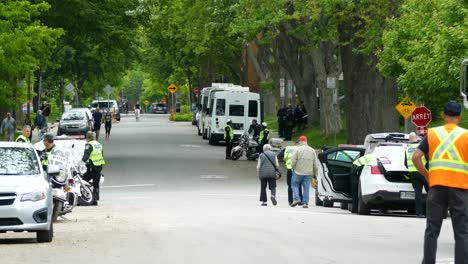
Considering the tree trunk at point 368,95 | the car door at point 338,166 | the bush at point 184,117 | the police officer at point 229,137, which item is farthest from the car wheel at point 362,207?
the bush at point 184,117

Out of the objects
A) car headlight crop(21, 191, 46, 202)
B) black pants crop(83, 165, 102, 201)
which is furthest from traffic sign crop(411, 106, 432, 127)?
car headlight crop(21, 191, 46, 202)

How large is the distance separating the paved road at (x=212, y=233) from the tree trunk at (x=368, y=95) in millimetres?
6320

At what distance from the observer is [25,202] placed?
17891 mm

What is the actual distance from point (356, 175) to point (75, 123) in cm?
3927

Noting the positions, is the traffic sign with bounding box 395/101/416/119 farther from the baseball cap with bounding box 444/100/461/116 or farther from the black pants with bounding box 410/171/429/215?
the baseball cap with bounding box 444/100/461/116

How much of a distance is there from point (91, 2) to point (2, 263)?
1366 inches

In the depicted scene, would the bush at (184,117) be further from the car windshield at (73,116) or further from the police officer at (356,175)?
the police officer at (356,175)

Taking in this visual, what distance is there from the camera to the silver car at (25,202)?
1773 centimetres

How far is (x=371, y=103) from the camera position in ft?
140

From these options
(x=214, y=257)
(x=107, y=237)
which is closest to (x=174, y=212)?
(x=107, y=237)

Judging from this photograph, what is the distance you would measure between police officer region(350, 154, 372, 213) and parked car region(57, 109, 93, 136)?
37.3m

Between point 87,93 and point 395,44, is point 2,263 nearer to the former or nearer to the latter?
point 395,44

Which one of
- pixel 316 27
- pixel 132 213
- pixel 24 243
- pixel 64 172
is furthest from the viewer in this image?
pixel 316 27

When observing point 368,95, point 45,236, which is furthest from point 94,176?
point 368,95
